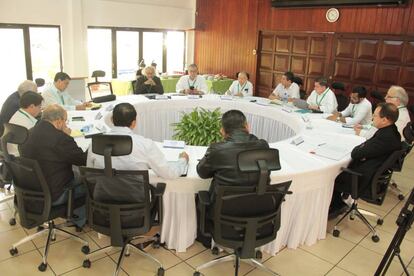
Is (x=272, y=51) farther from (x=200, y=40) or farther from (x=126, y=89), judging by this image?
(x=126, y=89)

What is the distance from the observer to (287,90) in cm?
614

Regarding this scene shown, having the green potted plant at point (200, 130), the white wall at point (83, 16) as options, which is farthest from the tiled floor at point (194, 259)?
the white wall at point (83, 16)

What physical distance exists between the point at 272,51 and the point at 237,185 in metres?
6.46

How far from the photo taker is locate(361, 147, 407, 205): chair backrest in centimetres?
297

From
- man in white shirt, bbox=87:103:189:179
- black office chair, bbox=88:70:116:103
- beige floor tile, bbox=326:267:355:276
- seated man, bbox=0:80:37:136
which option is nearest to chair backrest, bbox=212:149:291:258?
man in white shirt, bbox=87:103:189:179

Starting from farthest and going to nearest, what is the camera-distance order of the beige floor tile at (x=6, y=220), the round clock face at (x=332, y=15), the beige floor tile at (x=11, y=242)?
the round clock face at (x=332, y=15) < the beige floor tile at (x=6, y=220) < the beige floor tile at (x=11, y=242)

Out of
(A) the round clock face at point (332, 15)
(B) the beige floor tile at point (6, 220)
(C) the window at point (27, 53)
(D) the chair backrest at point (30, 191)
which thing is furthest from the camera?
(A) the round clock face at point (332, 15)

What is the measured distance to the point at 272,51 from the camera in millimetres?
8211

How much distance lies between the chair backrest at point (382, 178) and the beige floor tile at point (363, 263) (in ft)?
1.54

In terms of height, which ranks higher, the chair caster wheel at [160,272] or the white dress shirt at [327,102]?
the white dress shirt at [327,102]

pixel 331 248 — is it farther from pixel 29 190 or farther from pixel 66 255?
pixel 29 190

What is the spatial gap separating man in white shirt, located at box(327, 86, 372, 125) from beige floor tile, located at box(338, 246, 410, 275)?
6.43 ft

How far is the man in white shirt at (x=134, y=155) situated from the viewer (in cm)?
248

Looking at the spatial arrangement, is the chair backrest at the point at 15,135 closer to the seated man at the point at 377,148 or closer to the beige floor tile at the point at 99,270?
the beige floor tile at the point at 99,270
